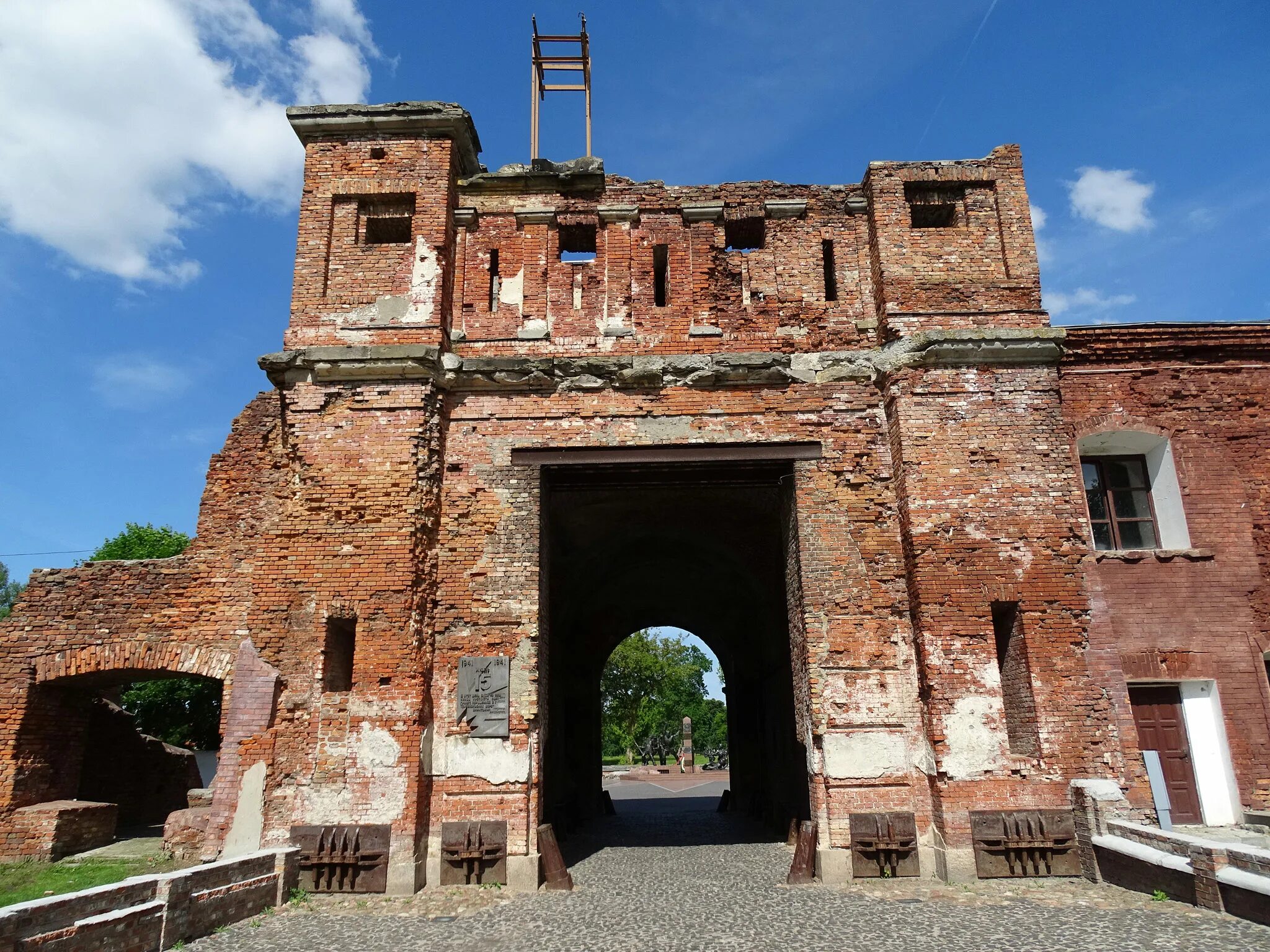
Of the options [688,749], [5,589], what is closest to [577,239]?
[688,749]

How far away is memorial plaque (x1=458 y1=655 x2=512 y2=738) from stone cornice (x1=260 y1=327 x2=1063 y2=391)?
3.50 metres

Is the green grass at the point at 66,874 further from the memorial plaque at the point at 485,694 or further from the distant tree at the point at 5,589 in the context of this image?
the distant tree at the point at 5,589

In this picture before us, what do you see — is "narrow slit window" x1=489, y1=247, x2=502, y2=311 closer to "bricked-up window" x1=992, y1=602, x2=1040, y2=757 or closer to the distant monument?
"bricked-up window" x1=992, y1=602, x2=1040, y2=757

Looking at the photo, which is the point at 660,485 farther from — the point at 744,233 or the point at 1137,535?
the point at 1137,535

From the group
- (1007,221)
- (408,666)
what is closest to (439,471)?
(408,666)

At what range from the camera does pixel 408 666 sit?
923 cm

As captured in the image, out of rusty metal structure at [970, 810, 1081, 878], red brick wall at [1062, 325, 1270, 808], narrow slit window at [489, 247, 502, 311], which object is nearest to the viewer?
rusty metal structure at [970, 810, 1081, 878]

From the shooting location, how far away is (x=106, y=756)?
1388 centimetres

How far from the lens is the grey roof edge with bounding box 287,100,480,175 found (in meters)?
11.2

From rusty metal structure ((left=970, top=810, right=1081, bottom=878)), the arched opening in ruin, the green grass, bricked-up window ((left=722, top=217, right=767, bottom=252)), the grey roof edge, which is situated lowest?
the green grass

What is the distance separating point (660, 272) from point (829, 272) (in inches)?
93.8

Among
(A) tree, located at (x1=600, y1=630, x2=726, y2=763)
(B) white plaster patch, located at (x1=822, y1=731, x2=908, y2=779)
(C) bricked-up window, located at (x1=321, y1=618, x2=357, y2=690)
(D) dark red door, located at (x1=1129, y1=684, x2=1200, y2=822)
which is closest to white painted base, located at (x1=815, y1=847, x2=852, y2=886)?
(B) white plaster patch, located at (x1=822, y1=731, x2=908, y2=779)

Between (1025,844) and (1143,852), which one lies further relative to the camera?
(1025,844)

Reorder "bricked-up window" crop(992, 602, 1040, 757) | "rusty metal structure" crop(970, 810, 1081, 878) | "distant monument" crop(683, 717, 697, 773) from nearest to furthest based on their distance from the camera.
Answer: "rusty metal structure" crop(970, 810, 1081, 878)
"bricked-up window" crop(992, 602, 1040, 757)
"distant monument" crop(683, 717, 697, 773)
